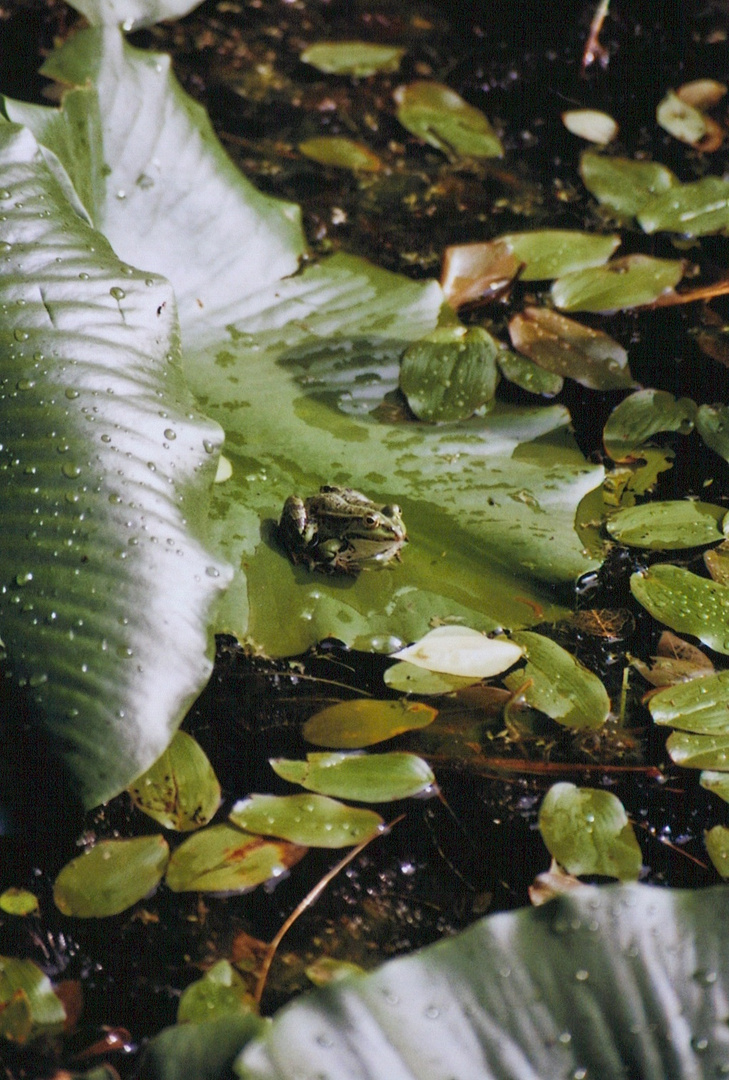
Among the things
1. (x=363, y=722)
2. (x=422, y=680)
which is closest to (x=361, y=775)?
(x=363, y=722)

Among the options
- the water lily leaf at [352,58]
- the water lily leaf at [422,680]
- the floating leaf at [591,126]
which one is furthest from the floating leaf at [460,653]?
the water lily leaf at [352,58]

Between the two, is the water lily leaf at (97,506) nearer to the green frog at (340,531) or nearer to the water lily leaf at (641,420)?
the green frog at (340,531)

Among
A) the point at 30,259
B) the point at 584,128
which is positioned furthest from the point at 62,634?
the point at 584,128

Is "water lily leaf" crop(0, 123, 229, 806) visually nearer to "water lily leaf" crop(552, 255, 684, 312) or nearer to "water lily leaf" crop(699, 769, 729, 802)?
"water lily leaf" crop(699, 769, 729, 802)

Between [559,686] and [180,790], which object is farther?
[559,686]

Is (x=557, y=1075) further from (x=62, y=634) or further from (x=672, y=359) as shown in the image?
(x=672, y=359)

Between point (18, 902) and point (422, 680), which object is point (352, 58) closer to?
point (422, 680)
